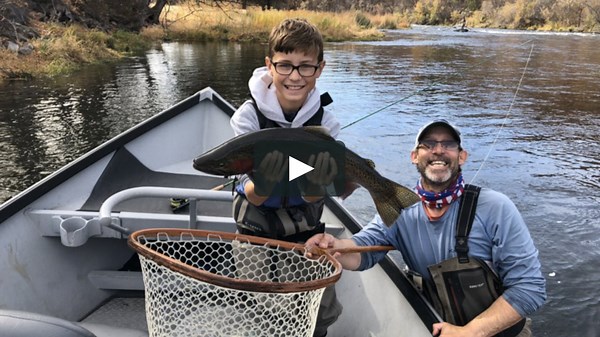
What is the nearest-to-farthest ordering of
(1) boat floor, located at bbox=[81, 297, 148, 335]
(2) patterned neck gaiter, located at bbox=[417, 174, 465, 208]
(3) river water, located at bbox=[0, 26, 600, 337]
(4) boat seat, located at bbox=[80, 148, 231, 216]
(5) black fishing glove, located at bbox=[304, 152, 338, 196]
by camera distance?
(5) black fishing glove, located at bbox=[304, 152, 338, 196] → (2) patterned neck gaiter, located at bbox=[417, 174, 465, 208] → (1) boat floor, located at bbox=[81, 297, 148, 335] → (4) boat seat, located at bbox=[80, 148, 231, 216] → (3) river water, located at bbox=[0, 26, 600, 337]

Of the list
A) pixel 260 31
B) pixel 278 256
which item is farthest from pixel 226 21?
pixel 278 256

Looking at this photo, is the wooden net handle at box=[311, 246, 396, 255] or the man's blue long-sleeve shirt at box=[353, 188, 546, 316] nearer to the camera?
the wooden net handle at box=[311, 246, 396, 255]

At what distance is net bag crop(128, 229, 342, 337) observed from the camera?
1.82 meters

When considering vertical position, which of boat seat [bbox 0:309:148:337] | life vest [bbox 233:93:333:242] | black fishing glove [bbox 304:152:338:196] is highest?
black fishing glove [bbox 304:152:338:196]

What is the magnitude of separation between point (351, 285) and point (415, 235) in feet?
2.90

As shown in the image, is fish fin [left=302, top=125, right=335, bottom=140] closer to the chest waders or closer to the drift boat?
the chest waders

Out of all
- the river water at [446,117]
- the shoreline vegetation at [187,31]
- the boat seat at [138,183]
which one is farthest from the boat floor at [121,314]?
the shoreline vegetation at [187,31]

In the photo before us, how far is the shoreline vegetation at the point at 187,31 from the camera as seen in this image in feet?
58.6

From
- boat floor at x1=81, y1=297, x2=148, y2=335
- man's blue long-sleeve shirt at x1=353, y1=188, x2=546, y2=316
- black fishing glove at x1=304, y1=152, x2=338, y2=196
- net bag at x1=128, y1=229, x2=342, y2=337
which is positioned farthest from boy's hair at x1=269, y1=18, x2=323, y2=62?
boat floor at x1=81, y1=297, x2=148, y2=335

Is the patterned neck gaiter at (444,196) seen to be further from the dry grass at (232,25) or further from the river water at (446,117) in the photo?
the dry grass at (232,25)

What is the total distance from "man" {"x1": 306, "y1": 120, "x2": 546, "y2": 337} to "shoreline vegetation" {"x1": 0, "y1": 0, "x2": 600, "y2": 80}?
651 inches

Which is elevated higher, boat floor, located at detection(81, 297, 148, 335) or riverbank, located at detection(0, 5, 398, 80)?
riverbank, located at detection(0, 5, 398, 80)

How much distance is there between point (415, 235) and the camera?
282 centimetres

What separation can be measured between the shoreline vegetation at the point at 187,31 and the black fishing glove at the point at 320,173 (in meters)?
16.5
